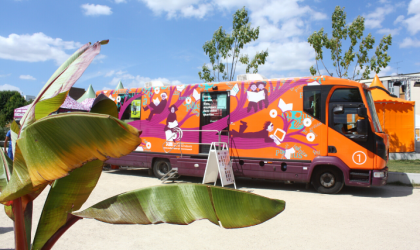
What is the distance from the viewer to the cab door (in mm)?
7414

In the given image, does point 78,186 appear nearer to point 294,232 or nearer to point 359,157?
point 294,232

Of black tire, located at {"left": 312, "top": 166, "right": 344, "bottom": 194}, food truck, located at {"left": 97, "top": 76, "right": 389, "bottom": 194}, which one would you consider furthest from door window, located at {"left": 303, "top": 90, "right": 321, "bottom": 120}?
black tire, located at {"left": 312, "top": 166, "right": 344, "bottom": 194}

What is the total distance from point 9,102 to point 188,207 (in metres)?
60.3

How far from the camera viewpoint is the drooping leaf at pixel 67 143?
47.8 inches

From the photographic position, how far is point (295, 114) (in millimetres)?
8039

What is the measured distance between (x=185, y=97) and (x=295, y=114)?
3.52 meters

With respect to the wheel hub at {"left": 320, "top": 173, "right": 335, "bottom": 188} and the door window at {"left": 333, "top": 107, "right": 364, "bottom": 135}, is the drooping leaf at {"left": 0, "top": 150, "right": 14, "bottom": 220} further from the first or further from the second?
the wheel hub at {"left": 320, "top": 173, "right": 335, "bottom": 188}

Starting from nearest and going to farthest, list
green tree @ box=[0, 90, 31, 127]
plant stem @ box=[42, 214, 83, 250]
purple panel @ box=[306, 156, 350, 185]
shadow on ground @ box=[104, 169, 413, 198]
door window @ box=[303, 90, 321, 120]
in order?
1. plant stem @ box=[42, 214, 83, 250]
2. purple panel @ box=[306, 156, 350, 185]
3. door window @ box=[303, 90, 321, 120]
4. shadow on ground @ box=[104, 169, 413, 198]
5. green tree @ box=[0, 90, 31, 127]

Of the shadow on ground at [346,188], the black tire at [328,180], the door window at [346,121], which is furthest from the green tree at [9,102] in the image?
the door window at [346,121]

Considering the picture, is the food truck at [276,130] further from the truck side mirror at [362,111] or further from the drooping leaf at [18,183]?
the drooping leaf at [18,183]

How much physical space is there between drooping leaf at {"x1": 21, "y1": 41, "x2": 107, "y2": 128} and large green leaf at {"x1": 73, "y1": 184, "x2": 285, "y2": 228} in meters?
0.57

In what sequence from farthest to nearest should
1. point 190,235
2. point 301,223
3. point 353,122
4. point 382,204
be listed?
1. point 353,122
2. point 382,204
3. point 301,223
4. point 190,235

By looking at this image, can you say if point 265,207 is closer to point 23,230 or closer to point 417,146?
point 23,230

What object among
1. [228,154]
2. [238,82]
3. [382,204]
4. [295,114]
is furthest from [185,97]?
[382,204]
